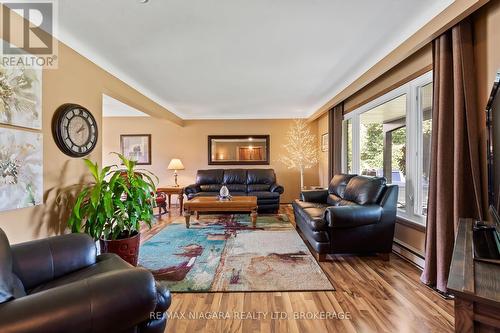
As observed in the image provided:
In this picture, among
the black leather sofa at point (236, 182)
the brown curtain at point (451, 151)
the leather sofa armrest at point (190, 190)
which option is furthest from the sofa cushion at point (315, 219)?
the leather sofa armrest at point (190, 190)

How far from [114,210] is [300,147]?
4930mm

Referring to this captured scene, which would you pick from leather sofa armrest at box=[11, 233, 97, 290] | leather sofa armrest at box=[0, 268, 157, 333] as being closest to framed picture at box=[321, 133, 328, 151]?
leather sofa armrest at box=[11, 233, 97, 290]

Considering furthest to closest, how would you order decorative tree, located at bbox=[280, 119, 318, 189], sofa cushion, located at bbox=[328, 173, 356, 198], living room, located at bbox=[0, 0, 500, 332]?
decorative tree, located at bbox=[280, 119, 318, 189] → sofa cushion, located at bbox=[328, 173, 356, 198] → living room, located at bbox=[0, 0, 500, 332]

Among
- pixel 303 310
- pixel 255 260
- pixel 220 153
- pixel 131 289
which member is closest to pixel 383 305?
pixel 303 310

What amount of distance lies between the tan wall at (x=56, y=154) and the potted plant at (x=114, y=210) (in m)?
0.16

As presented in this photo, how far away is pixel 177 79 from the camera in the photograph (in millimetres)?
3814

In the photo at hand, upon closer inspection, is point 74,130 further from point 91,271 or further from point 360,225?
point 360,225

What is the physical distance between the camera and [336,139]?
505cm

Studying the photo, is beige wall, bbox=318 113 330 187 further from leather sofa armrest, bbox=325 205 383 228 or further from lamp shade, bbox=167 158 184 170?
lamp shade, bbox=167 158 184 170

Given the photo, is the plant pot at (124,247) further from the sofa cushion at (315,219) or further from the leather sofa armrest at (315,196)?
the leather sofa armrest at (315,196)

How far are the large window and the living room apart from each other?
26 millimetres

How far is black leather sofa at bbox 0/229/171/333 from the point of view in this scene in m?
0.85

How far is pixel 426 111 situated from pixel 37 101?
401 centimetres

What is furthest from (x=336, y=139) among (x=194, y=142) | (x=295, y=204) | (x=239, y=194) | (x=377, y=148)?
(x=194, y=142)
